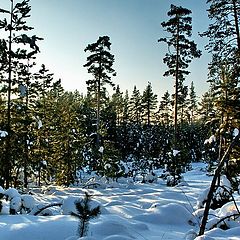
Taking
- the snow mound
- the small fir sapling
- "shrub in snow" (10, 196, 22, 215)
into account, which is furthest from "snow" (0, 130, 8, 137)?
the small fir sapling

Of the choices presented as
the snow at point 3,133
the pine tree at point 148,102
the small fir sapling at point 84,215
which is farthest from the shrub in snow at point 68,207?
the pine tree at point 148,102

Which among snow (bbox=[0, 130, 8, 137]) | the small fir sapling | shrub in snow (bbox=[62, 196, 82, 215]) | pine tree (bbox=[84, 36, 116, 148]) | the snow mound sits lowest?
the snow mound

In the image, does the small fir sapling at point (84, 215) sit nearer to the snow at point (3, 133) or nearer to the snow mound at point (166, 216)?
the snow mound at point (166, 216)

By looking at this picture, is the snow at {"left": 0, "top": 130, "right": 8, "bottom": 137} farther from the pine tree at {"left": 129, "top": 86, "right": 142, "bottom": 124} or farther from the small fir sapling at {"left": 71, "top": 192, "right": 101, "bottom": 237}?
the pine tree at {"left": 129, "top": 86, "right": 142, "bottom": 124}

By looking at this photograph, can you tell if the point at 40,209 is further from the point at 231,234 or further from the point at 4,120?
the point at 4,120

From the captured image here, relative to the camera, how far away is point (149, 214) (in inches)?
252

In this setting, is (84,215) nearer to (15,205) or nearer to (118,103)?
(15,205)

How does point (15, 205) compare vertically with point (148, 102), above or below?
below

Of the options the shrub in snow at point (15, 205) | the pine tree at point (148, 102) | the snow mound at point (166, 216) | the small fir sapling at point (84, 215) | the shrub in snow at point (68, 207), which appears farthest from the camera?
the pine tree at point (148, 102)

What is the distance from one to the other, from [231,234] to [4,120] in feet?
45.8

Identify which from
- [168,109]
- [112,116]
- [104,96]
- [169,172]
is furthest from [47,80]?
[168,109]

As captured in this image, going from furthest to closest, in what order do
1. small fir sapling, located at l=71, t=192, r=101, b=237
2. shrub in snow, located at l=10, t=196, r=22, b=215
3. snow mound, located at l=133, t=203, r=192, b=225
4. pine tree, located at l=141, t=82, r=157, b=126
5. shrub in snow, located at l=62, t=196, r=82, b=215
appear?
pine tree, located at l=141, t=82, r=157, b=126 < shrub in snow, located at l=10, t=196, r=22, b=215 < shrub in snow, located at l=62, t=196, r=82, b=215 < snow mound, located at l=133, t=203, r=192, b=225 < small fir sapling, located at l=71, t=192, r=101, b=237

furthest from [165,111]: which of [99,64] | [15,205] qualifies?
[15,205]

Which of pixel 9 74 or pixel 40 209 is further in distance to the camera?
pixel 9 74
